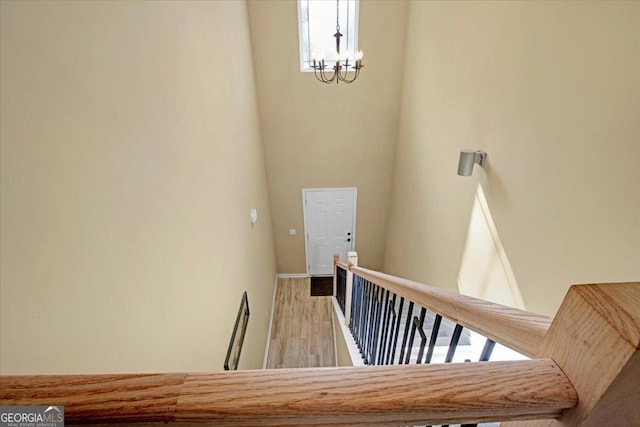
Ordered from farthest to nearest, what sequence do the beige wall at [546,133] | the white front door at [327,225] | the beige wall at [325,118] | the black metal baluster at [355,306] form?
the white front door at [327,225], the beige wall at [325,118], the black metal baluster at [355,306], the beige wall at [546,133]

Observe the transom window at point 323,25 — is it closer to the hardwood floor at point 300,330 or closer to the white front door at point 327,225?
the white front door at point 327,225

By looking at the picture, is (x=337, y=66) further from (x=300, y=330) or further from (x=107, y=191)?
(x=300, y=330)

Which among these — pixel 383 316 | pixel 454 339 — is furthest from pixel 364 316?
pixel 454 339

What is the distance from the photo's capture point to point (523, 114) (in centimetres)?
175

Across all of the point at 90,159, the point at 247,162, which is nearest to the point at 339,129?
the point at 247,162

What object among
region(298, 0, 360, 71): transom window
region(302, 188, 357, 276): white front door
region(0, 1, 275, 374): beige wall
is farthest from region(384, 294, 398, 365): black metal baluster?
region(302, 188, 357, 276): white front door

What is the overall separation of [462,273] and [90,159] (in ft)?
8.47

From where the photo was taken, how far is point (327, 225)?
18.5 feet

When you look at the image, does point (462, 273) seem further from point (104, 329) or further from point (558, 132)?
point (104, 329)

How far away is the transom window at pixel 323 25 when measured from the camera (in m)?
4.05

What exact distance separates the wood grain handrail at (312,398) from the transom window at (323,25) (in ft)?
14.0

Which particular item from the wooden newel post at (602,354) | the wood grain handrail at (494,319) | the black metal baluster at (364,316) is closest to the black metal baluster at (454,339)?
the wood grain handrail at (494,319)

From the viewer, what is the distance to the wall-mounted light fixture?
218 centimetres

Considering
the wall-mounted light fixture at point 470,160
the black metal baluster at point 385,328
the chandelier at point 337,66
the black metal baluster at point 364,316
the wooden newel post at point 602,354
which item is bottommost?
the black metal baluster at point 364,316
